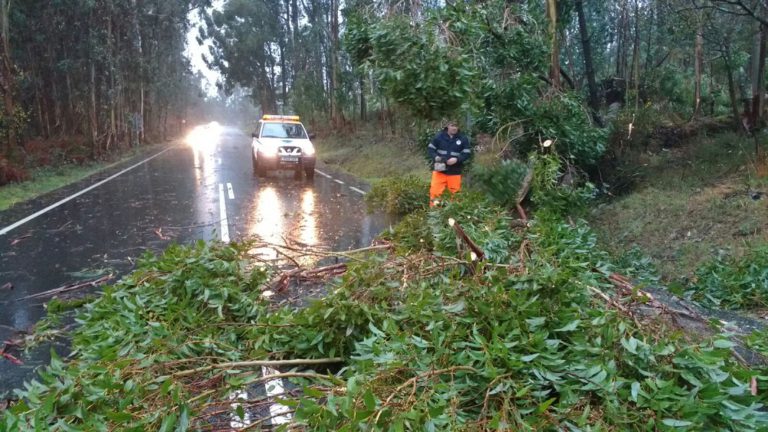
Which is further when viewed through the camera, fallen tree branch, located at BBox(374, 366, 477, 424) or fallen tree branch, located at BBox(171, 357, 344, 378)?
fallen tree branch, located at BBox(171, 357, 344, 378)

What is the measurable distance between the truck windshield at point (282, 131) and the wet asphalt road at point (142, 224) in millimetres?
1837

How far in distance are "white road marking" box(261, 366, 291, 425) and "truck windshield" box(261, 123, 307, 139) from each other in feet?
51.8

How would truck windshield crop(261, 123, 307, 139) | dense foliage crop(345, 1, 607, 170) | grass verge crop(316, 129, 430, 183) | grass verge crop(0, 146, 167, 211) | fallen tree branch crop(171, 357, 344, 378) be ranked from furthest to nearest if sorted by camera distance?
grass verge crop(316, 129, 430, 183) < truck windshield crop(261, 123, 307, 139) < grass verge crop(0, 146, 167, 211) < dense foliage crop(345, 1, 607, 170) < fallen tree branch crop(171, 357, 344, 378)

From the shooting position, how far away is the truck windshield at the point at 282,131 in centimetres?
1909

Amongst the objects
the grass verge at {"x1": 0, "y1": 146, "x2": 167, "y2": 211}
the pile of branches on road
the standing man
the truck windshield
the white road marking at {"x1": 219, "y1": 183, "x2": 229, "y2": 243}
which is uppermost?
the truck windshield

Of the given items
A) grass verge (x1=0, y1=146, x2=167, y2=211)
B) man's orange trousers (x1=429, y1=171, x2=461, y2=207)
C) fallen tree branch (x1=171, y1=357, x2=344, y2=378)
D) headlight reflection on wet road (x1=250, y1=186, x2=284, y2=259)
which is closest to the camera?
fallen tree branch (x1=171, y1=357, x2=344, y2=378)

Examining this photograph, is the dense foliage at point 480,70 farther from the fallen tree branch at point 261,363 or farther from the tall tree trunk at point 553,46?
the fallen tree branch at point 261,363

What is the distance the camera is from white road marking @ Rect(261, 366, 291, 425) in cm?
327

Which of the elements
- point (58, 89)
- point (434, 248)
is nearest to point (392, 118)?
point (58, 89)

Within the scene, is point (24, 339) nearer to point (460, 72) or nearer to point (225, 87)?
point (460, 72)

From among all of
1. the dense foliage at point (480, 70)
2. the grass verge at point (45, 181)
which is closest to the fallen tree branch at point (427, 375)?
the dense foliage at point (480, 70)

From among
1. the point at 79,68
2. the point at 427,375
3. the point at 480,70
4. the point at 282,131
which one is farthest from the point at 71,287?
the point at 79,68

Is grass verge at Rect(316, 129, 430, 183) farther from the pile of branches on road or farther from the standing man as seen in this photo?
the pile of branches on road

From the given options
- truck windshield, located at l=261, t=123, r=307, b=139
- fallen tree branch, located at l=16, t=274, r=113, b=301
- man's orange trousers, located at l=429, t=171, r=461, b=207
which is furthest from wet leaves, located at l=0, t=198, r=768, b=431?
truck windshield, located at l=261, t=123, r=307, b=139
